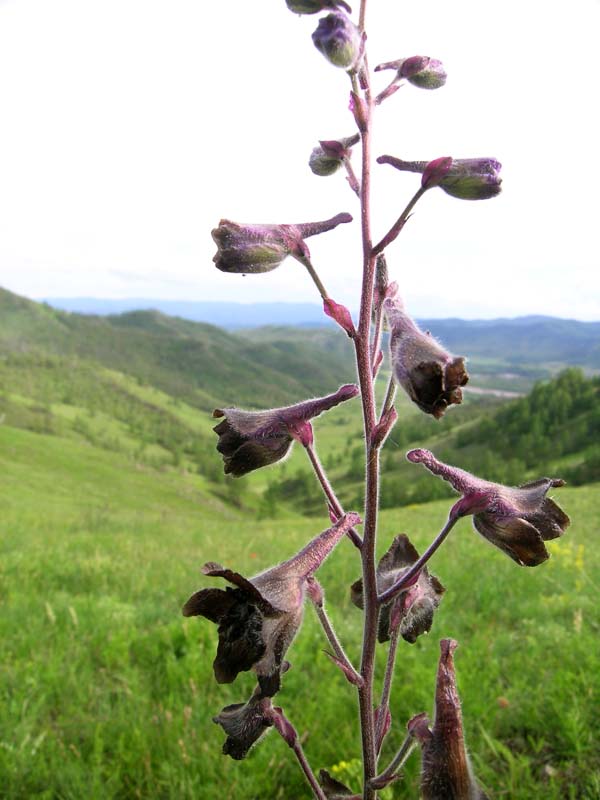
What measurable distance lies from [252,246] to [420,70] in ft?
2.62

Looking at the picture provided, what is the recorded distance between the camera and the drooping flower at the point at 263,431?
1.61m

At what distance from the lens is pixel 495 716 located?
10.7ft

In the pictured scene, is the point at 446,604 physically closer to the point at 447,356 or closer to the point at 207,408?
the point at 447,356

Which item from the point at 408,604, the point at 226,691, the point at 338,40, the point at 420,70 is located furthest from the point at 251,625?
the point at 226,691

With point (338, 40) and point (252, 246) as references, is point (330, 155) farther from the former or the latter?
point (252, 246)

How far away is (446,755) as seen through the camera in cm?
138

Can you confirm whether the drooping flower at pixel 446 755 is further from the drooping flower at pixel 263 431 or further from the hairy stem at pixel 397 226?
the hairy stem at pixel 397 226

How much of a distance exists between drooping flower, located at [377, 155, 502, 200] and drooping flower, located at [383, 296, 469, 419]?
48cm

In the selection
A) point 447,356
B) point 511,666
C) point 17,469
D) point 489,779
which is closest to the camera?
point 447,356

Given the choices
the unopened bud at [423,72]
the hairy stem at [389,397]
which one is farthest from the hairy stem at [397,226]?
the unopened bud at [423,72]

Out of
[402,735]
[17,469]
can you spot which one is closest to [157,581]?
[402,735]

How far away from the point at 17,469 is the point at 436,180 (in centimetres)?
3998

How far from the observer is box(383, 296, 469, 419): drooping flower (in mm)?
1263

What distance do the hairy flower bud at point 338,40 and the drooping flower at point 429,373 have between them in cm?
76
